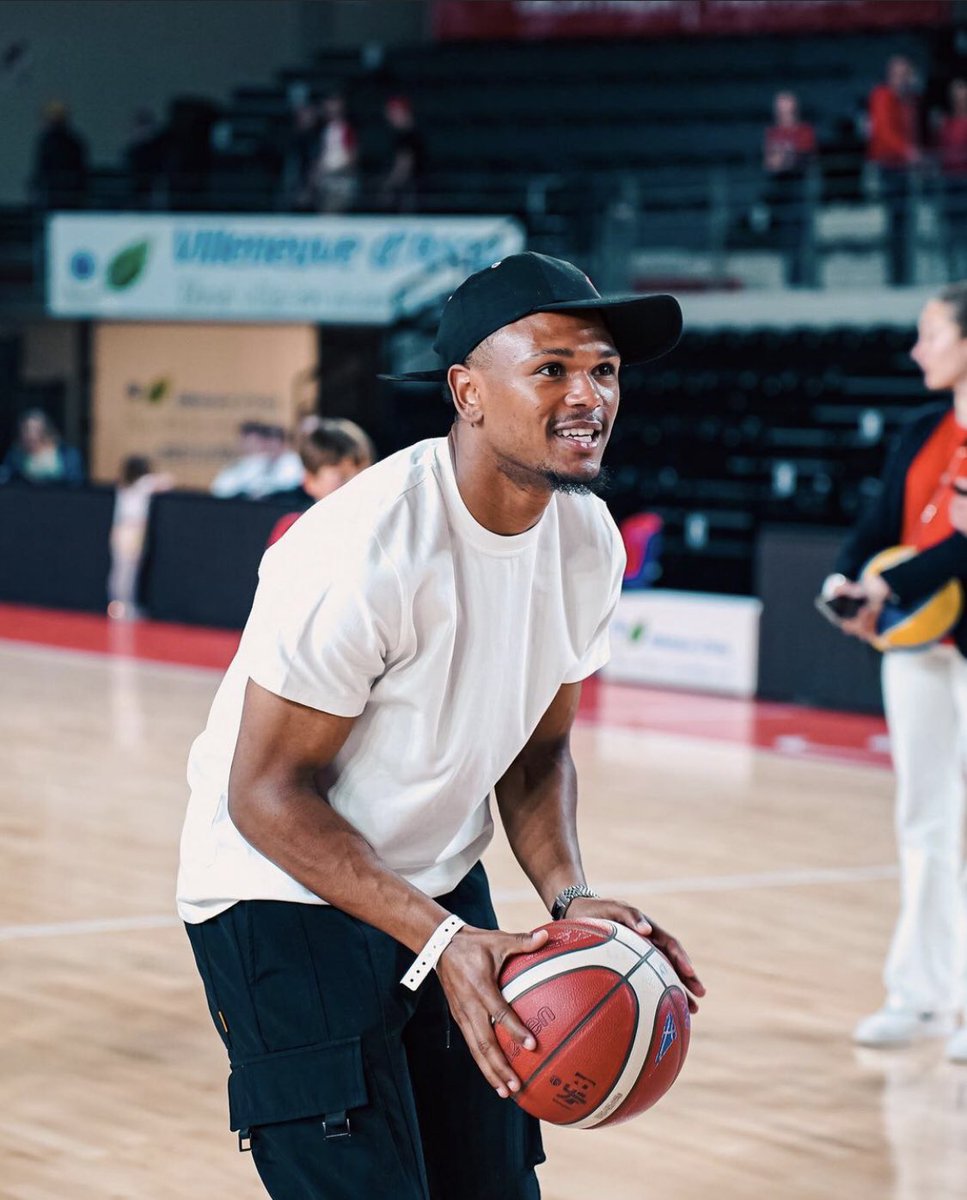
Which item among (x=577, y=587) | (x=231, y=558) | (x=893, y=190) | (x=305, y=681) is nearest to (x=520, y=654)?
(x=577, y=587)

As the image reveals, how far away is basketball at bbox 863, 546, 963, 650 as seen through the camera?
17.5ft

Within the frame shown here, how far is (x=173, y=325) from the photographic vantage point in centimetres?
2136

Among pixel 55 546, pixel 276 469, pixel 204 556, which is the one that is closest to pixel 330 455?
pixel 204 556

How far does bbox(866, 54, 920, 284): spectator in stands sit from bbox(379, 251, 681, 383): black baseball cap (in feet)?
45.1


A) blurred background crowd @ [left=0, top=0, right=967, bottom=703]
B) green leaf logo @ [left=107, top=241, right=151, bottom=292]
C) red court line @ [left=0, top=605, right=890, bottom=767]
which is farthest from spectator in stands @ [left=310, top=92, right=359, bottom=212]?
red court line @ [left=0, top=605, right=890, bottom=767]

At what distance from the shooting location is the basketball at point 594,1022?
107 inches

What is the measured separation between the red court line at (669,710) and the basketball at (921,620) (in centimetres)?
483

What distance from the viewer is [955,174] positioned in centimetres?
1593

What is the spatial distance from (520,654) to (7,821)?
5670mm

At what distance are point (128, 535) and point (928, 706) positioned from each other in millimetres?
10525

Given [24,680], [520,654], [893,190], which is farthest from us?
[893,190]

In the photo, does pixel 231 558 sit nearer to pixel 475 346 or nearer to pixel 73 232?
pixel 73 232

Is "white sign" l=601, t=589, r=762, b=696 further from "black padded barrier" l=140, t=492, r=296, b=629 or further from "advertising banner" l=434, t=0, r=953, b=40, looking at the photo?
"advertising banner" l=434, t=0, r=953, b=40

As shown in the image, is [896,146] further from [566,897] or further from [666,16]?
[566,897]
